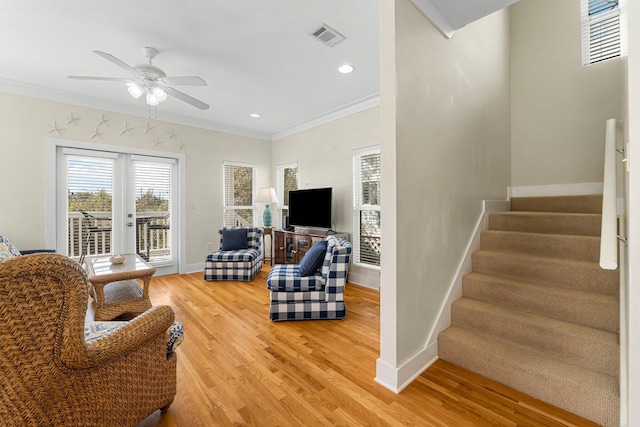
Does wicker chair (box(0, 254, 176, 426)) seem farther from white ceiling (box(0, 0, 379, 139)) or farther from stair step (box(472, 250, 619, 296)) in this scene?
stair step (box(472, 250, 619, 296))

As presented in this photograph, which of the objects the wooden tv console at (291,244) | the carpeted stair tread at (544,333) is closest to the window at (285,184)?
the wooden tv console at (291,244)

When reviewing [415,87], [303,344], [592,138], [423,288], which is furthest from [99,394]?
[592,138]

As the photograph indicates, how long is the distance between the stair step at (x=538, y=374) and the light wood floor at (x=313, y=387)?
2.3 inches

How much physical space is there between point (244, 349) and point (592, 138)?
4021 millimetres

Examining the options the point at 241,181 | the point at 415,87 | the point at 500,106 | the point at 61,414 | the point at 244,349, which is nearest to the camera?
the point at 61,414

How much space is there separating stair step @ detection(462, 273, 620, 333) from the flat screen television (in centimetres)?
234

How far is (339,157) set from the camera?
436 centimetres

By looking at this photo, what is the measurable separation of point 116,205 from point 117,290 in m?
1.86

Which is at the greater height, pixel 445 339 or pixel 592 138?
pixel 592 138

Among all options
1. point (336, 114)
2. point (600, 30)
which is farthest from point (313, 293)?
point (600, 30)

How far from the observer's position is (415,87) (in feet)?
5.95

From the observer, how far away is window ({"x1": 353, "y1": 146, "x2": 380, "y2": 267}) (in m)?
3.93

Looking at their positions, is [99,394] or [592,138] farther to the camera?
[592,138]

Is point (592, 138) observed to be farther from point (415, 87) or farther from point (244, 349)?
point (244, 349)
